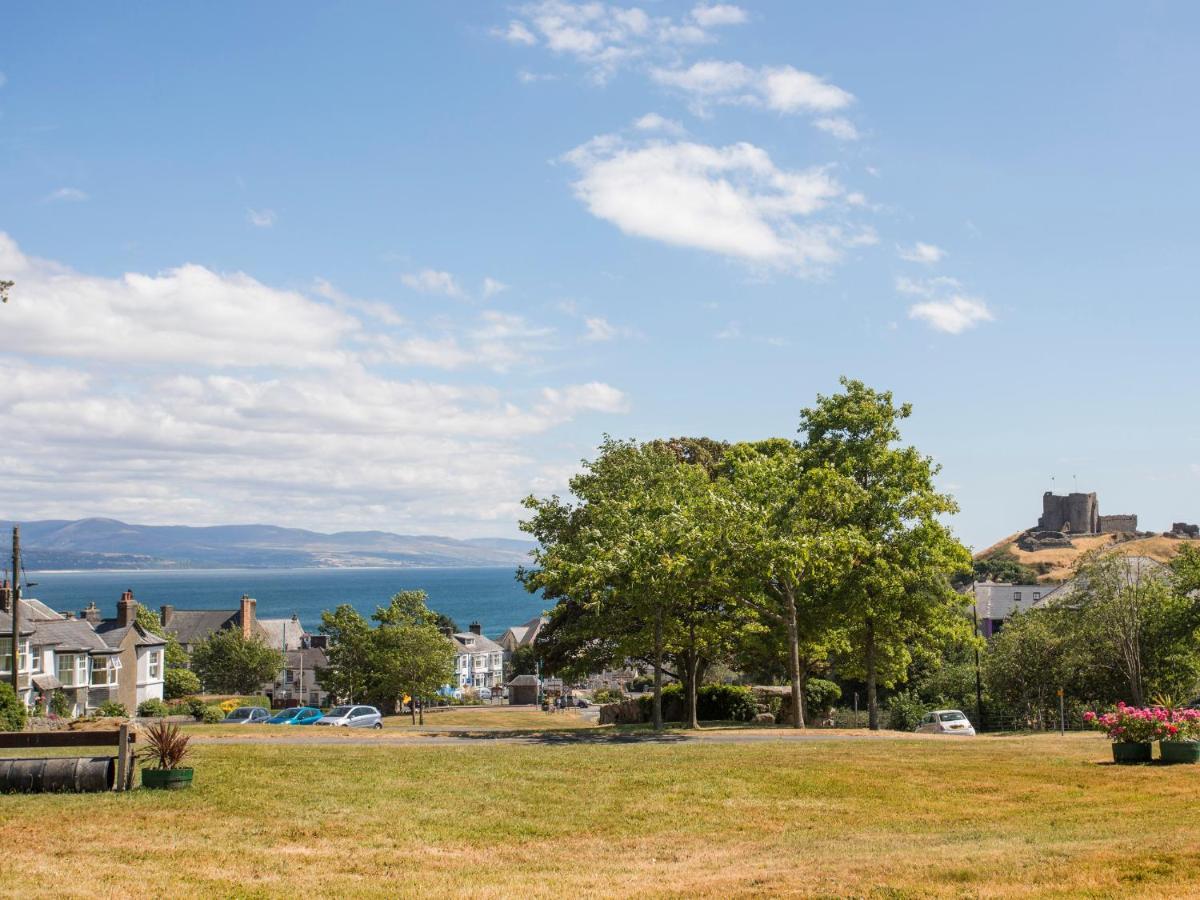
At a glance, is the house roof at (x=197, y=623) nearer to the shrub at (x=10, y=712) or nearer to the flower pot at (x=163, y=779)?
the shrub at (x=10, y=712)

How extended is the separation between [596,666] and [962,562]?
52.0 ft

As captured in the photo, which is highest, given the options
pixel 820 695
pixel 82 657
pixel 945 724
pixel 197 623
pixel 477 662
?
pixel 197 623

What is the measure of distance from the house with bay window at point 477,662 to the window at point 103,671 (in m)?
66.2

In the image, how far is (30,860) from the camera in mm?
14516

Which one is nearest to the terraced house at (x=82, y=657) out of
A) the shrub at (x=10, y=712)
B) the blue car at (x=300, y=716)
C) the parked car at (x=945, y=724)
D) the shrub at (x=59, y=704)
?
the shrub at (x=59, y=704)

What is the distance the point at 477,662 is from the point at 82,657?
8086 cm

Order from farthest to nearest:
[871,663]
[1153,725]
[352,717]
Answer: [352,717]
[871,663]
[1153,725]

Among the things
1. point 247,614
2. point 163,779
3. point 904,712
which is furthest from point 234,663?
point 163,779

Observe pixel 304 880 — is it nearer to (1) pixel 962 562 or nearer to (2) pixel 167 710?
(1) pixel 962 562

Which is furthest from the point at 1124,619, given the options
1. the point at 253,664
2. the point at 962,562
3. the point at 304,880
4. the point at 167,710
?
the point at 253,664

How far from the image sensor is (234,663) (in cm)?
10775

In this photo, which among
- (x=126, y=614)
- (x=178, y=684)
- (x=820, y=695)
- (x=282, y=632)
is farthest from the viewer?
(x=282, y=632)

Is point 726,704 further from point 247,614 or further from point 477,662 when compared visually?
point 477,662

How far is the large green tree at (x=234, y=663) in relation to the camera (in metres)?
108
